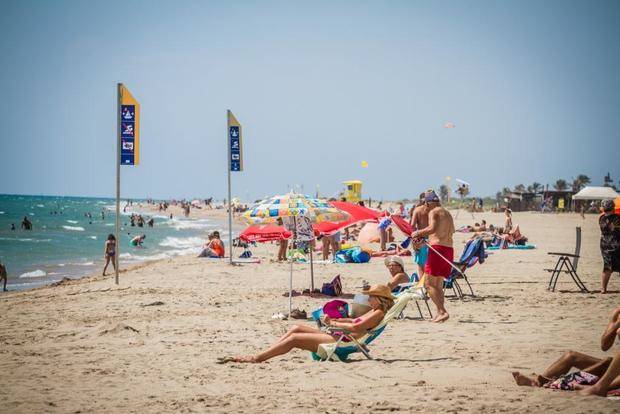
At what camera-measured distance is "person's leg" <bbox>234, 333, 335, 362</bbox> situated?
5.66m

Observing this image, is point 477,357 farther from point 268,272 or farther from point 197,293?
point 268,272

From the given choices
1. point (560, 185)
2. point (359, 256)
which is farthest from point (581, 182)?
point (359, 256)

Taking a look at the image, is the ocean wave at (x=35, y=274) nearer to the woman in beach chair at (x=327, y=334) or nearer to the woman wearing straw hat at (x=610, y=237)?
the woman in beach chair at (x=327, y=334)

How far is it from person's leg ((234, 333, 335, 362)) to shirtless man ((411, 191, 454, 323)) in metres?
2.39

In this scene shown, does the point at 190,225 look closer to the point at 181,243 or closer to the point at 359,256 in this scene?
the point at 181,243

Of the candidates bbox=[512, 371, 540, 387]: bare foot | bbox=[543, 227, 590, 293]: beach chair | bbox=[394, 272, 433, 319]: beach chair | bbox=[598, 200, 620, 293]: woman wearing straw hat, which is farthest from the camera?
bbox=[543, 227, 590, 293]: beach chair

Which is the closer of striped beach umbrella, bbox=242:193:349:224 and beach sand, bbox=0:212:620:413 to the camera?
beach sand, bbox=0:212:620:413

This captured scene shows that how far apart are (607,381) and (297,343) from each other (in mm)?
2597

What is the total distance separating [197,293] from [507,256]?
9.82 meters

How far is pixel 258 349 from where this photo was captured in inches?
257

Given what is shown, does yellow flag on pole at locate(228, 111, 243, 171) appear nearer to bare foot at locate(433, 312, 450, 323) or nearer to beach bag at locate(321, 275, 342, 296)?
beach bag at locate(321, 275, 342, 296)

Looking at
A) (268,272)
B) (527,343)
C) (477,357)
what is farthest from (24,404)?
(268,272)

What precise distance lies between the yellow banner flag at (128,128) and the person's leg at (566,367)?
29.2 feet

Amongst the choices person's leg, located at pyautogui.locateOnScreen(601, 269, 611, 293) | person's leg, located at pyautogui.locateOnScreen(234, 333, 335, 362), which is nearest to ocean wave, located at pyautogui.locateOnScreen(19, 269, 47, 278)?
person's leg, located at pyautogui.locateOnScreen(234, 333, 335, 362)
